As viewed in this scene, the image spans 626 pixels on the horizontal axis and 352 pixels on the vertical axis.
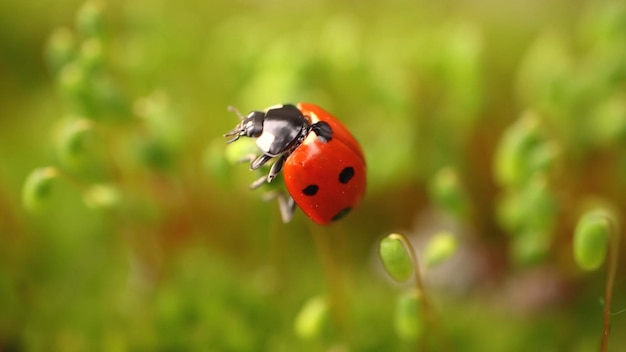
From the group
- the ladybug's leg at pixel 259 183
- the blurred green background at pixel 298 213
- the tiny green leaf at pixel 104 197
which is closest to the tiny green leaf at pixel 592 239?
the blurred green background at pixel 298 213

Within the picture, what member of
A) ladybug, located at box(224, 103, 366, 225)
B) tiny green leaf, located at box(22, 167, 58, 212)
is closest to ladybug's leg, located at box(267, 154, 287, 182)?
ladybug, located at box(224, 103, 366, 225)

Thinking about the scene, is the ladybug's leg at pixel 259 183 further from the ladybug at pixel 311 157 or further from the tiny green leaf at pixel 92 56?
the tiny green leaf at pixel 92 56

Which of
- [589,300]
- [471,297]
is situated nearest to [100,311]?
[471,297]

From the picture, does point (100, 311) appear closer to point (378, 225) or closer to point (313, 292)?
A: point (313, 292)

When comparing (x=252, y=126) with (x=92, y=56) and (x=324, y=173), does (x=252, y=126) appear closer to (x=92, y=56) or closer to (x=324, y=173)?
(x=324, y=173)

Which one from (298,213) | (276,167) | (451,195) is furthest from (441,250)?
(298,213)

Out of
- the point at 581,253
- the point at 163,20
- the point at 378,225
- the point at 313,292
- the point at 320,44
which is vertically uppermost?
the point at 163,20
